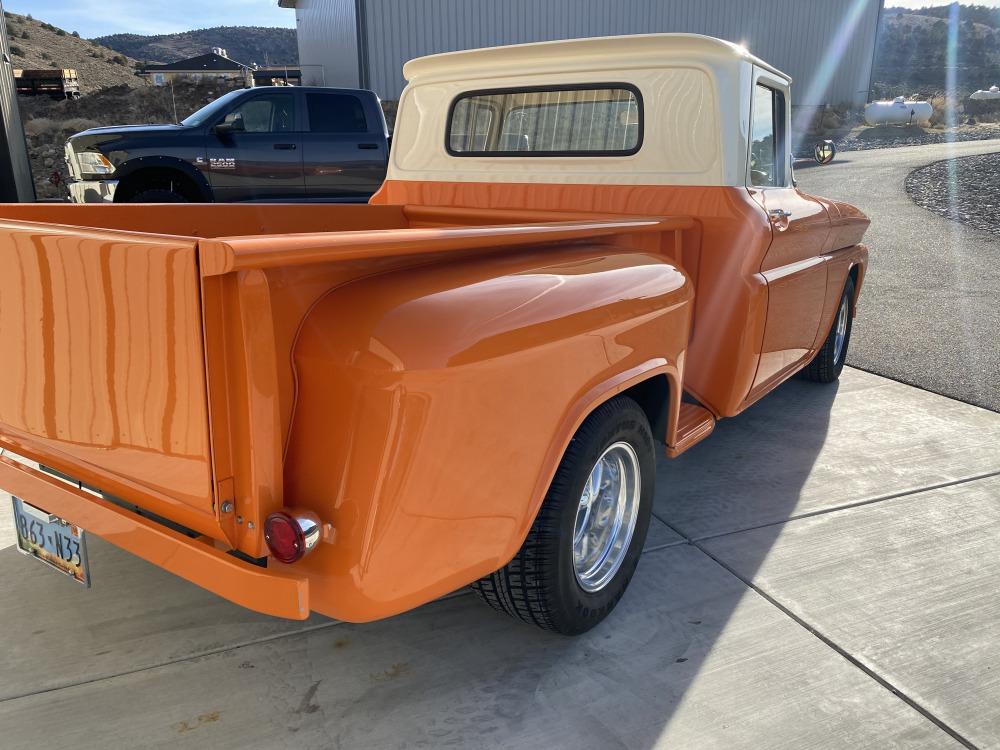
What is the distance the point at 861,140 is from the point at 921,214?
1307cm

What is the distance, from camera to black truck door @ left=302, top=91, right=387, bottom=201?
8.98 m

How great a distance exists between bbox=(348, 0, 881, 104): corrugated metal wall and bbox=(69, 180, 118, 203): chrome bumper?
40.0 feet

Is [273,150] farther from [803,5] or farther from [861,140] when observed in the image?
[803,5]

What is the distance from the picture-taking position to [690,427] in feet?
9.57

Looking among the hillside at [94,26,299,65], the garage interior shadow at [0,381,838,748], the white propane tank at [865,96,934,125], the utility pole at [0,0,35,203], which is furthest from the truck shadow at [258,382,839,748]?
the hillside at [94,26,299,65]

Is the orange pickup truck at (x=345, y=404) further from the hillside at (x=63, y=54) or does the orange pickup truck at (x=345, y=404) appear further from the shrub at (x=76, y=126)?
the hillside at (x=63, y=54)

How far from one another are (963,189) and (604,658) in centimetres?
1406

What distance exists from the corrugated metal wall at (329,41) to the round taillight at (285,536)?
1950cm

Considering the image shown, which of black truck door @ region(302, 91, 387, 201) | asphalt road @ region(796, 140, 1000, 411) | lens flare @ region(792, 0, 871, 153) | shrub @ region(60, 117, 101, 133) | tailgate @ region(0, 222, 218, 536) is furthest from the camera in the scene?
lens flare @ region(792, 0, 871, 153)

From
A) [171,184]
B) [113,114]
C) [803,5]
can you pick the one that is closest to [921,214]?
[171,184]

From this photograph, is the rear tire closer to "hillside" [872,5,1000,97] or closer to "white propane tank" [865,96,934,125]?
"white propane tank" [865,96,934,125]

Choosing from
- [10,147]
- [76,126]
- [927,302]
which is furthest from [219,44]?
[927,302]

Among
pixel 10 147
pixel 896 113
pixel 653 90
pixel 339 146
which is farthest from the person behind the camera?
pixel 896 113

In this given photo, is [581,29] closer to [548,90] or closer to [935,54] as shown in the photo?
[548,90]
